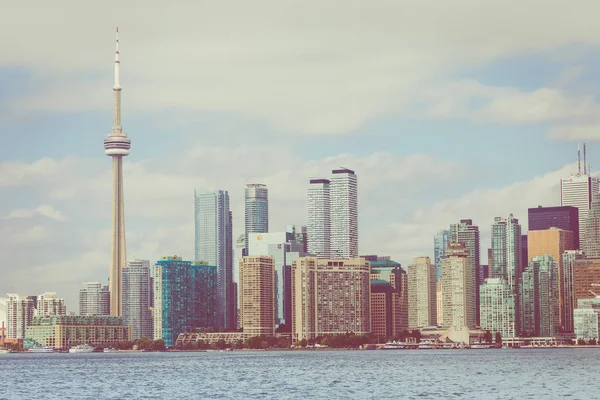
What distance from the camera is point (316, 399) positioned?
5012 inches

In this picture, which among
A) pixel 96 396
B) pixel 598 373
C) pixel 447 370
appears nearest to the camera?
pixel 96 396

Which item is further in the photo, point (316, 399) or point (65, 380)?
point (65, 380)

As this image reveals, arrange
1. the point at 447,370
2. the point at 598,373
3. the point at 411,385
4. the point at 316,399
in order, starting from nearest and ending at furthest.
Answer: the point at 316,399 → the point at 411,385 → the point at 598,373 → the point at 447,370

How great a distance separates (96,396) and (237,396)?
1712 centimetres

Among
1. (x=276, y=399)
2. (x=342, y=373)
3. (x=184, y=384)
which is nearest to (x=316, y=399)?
(x=276, y=399)

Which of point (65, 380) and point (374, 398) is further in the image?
point (65, 380)

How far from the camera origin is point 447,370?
199 m

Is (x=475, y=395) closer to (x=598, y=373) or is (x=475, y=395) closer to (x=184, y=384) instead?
(x=184, y=384)

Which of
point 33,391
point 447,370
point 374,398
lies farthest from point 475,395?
point 447,370

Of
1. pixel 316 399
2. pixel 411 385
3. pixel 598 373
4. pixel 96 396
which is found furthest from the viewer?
→ pixel 598 373

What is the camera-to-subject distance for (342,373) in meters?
192

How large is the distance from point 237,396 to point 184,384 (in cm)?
2866

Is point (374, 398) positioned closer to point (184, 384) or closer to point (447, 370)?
point (184, 384)

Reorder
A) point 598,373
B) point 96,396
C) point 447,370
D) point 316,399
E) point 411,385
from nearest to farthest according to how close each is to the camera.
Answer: point 316,399 → point 96,396 → point 411,385 → point 598,373 → point 447,370
